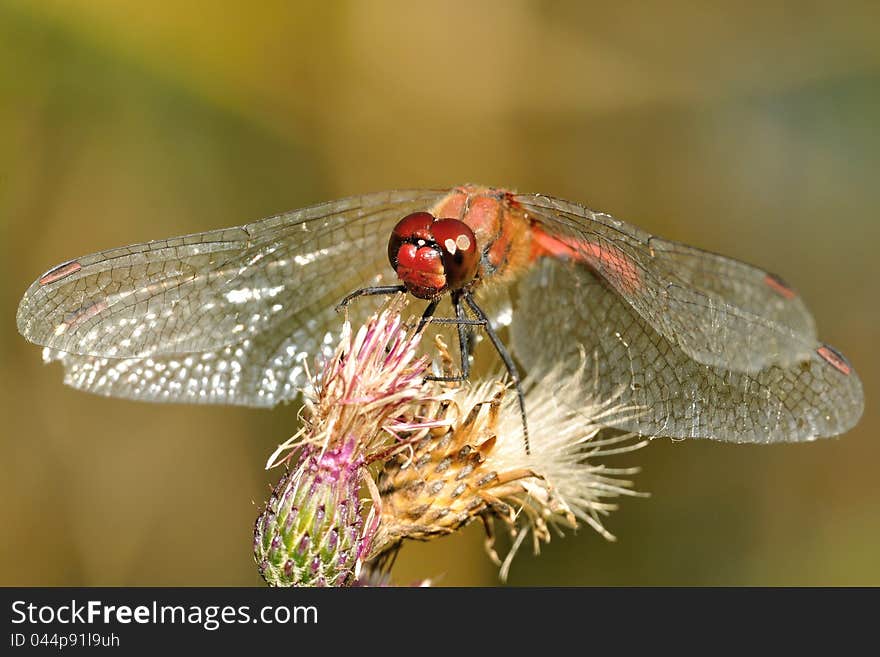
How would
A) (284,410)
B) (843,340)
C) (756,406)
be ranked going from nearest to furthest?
1. (756,406)
2. (284,410)
3. (843,340)

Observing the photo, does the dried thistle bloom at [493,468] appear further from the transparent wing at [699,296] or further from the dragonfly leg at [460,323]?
the transparent wing at [699,296]

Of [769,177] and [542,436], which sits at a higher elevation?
[769,177]

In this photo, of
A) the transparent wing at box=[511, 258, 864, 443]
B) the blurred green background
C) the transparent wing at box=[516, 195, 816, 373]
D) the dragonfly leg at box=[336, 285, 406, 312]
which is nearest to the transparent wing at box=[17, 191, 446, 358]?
the dragonfly leg at box=[336, 285, 406, 312]

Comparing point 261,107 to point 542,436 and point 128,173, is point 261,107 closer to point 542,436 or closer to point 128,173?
point 128,173

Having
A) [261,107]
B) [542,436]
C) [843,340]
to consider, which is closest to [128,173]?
[261,107]

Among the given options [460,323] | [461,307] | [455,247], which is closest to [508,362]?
[460,323]

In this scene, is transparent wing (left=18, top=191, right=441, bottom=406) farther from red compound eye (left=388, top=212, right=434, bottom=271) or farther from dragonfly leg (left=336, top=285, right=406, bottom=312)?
red compound eye (left=388, top=212, right=434, bottom=271)
